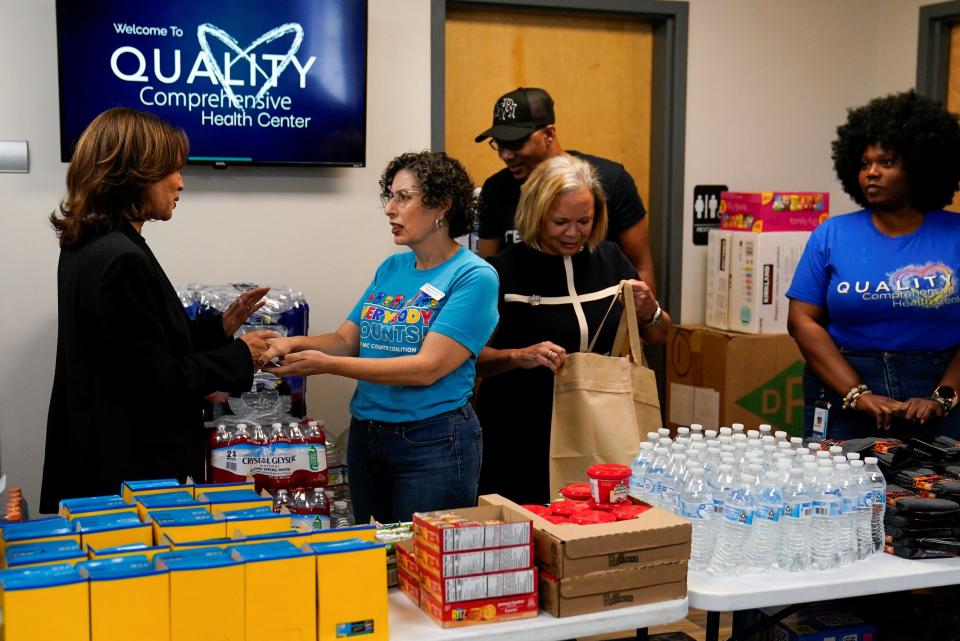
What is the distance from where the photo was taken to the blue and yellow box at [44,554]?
5.55 ft

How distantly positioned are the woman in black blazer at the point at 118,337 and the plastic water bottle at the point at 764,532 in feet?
4.16

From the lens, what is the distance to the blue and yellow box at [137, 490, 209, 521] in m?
1.97

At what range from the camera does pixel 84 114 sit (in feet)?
11.9

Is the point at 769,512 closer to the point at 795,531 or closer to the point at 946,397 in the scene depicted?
the point at 795,531

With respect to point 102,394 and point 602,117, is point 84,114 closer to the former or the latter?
point 102,394

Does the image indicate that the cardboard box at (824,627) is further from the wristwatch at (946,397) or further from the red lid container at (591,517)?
the wristwatch at (946,397)

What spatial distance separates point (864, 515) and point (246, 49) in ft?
8.84

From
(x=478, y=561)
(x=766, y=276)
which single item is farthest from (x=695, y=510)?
(x=766, y=276)

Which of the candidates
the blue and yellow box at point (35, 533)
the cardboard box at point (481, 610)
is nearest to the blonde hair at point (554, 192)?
the cardboard box at point (481, 610)

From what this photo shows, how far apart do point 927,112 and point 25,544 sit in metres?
2.82

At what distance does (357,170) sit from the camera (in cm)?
411

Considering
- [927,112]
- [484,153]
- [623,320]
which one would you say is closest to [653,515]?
[623,320]

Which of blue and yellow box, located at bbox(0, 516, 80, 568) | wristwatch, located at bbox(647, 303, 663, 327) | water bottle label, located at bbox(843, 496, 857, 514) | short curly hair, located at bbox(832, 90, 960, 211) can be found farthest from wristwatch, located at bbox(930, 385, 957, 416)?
blue and yellow box, located at bbox(0, 516, 80, 568)

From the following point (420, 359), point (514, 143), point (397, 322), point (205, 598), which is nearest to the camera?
point (205, 598)
